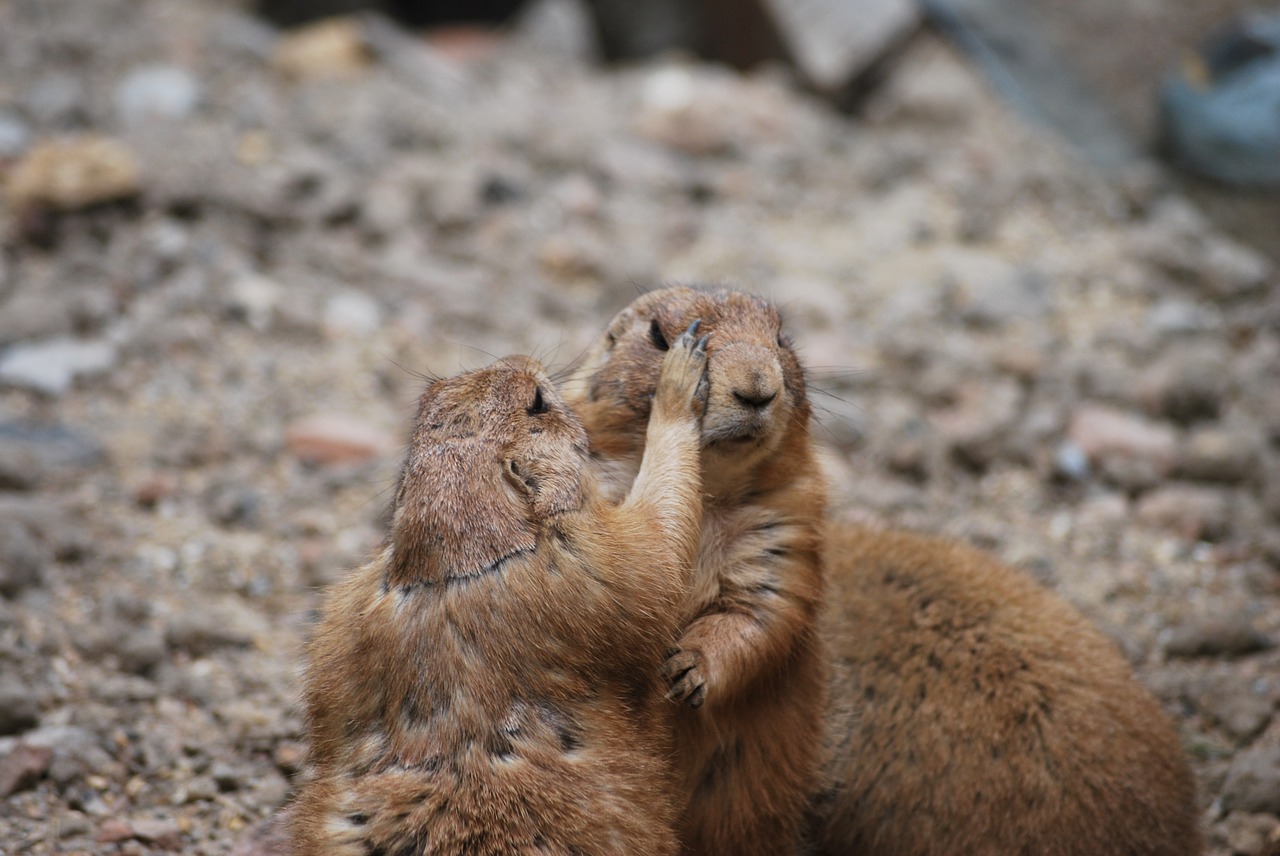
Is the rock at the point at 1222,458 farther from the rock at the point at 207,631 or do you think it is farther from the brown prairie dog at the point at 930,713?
the rock at the point at 207,631

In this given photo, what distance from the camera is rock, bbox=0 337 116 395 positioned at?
248 inches

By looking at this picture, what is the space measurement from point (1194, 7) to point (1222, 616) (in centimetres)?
439

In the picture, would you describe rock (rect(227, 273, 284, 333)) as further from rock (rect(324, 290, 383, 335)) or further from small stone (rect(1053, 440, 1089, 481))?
small stone (rect(1053, 440, 1089, 481))

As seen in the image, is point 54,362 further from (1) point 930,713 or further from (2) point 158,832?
(1) point 930,713

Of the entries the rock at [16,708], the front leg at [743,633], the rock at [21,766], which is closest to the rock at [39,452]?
the rock at [16,708]

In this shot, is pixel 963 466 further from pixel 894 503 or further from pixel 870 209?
pixel 870 209

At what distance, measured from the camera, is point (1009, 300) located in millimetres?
7605

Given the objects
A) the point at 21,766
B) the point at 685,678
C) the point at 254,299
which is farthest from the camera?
the point at 254,299

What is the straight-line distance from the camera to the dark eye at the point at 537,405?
11.1 feet

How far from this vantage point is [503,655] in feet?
9.59

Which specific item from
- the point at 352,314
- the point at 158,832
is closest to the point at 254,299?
the point at 352,314

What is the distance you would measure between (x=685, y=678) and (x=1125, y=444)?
12.8ft

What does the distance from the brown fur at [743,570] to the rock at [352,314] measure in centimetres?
355

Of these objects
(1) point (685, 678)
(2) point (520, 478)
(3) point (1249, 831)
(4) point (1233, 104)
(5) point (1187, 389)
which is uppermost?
(4) point (1233, 104)
